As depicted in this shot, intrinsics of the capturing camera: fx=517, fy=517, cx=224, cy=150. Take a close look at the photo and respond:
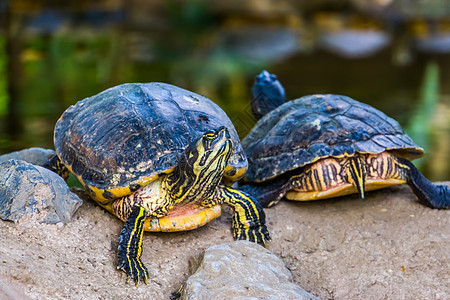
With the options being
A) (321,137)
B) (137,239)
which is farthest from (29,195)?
(321,137)

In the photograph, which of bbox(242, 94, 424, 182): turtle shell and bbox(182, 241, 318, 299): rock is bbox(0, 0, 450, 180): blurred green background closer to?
bbox(242, 94, 424, 182): turtle shell

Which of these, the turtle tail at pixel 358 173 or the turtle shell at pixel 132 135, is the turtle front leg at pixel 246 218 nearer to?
the turtle shell at pixel 132 135

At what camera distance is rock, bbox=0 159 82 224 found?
2.90 metres

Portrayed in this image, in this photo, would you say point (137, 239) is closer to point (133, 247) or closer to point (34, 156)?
point (133, 247)

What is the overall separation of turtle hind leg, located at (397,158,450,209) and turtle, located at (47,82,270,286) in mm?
1228

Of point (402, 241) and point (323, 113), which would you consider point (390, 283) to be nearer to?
point (402, 241)

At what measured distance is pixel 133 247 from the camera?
9.58ft

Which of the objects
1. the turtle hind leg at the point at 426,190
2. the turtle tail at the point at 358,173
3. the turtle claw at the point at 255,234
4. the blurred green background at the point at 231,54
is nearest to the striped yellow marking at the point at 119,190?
the turtle claw at the point at 255,234

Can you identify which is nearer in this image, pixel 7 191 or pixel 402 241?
pixel 7 191

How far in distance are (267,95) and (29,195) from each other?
106 inches

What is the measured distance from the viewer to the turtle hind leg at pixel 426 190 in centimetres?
376

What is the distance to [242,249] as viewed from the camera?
2.92 metres

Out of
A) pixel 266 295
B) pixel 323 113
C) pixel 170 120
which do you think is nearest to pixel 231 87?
pixel 323 113

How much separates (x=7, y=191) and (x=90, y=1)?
16025mm
